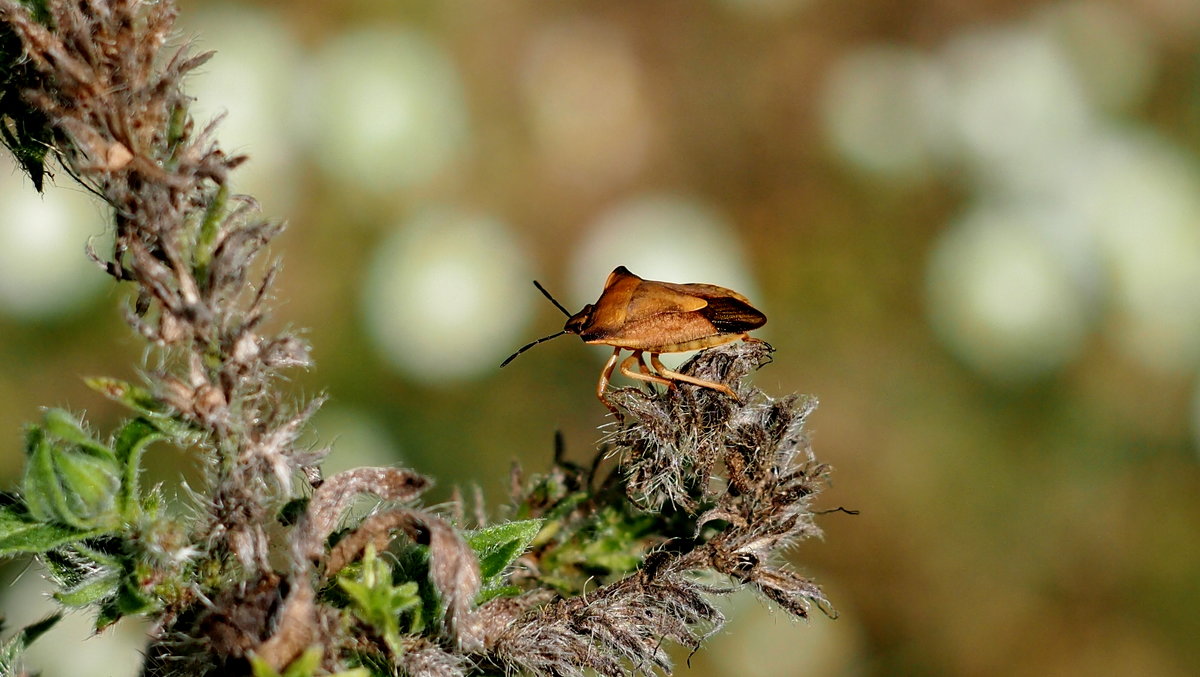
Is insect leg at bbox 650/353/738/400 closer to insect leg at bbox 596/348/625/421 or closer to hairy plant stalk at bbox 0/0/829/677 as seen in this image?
insect leg at bbox 596/348/625/421

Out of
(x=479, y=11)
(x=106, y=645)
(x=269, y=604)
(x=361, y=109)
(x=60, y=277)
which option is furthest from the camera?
(x=479, y=11)

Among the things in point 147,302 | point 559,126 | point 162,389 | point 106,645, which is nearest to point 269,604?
point 162,389

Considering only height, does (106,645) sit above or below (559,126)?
below

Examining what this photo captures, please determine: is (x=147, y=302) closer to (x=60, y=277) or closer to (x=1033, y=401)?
(x=60, y=277)

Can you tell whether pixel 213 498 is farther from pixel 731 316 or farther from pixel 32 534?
pixel 731 316

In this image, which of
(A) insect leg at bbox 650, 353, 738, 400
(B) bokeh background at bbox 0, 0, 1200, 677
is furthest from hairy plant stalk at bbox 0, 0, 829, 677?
(B) bokeh background at bbox 0, 0, 1200, 677

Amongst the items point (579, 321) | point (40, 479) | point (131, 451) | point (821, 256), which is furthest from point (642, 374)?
point (821, 256)

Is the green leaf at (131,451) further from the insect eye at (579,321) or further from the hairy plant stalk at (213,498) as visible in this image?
the insect eye at (579,321)
